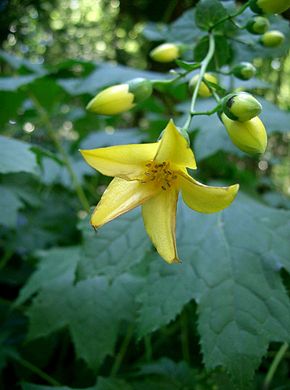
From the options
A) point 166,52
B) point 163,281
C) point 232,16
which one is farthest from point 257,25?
point 163,281

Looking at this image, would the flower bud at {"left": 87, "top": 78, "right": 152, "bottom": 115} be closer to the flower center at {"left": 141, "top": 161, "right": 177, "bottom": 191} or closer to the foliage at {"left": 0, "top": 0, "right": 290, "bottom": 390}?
the foliage at {"left": 0, "top": 0, "right": 290, "bottom": 390}

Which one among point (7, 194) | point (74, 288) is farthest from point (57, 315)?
point (7, 194)

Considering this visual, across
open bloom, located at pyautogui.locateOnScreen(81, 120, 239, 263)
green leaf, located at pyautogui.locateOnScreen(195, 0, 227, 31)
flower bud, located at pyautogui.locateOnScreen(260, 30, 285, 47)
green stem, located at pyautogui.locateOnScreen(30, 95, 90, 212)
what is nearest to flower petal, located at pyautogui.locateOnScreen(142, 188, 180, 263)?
open bloom, located at pyautogui.locateOnScreen(81, 120, 239, 263)

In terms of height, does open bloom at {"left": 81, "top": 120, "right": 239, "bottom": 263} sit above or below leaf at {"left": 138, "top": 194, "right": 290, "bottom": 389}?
above

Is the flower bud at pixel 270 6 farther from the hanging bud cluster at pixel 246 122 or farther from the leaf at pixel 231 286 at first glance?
the leaf at pixel 231 286

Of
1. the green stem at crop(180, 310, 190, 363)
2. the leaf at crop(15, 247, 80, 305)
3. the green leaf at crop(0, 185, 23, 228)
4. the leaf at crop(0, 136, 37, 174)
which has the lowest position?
the green stem at crop(180, 310, 190, 363)

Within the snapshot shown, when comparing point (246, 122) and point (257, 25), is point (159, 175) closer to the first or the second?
point (246, 122)
